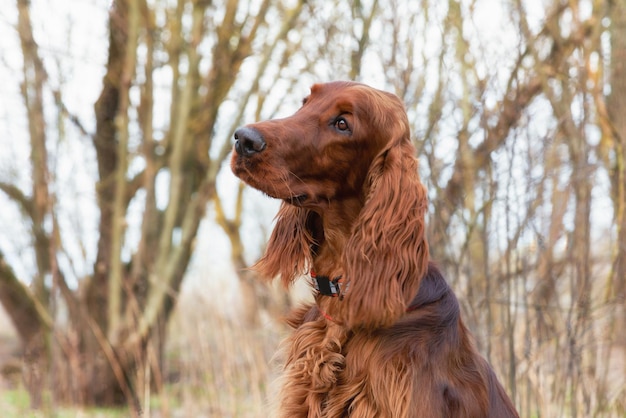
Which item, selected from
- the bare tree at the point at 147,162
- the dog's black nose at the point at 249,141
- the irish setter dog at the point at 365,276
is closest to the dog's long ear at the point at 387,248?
the irish setter dog at the point at 365,276

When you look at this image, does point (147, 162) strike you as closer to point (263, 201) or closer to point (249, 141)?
point (263, 201)

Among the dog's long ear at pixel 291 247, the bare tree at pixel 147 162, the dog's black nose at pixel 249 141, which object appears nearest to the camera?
the dog's black nose at pixel 249 141

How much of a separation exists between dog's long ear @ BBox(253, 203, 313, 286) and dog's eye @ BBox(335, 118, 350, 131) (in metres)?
0.39

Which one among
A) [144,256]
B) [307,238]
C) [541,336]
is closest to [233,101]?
[144,256]

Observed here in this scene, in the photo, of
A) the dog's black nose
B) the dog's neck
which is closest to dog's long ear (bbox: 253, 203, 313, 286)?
the dog's neck

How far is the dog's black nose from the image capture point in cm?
225

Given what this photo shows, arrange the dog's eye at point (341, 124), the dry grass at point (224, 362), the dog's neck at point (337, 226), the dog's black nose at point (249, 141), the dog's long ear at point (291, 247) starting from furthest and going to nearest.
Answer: the dry grass at point (224, 362) < the dog's long ear at point (291, 247) < the dog's neck at point (337, 226) < the dog's eye at point (341, 124) < the dog's black nose at point (249, 141)

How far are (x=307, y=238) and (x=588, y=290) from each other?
1987mm

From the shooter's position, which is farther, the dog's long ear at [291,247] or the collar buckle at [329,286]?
the dog's long ear at [291,247]

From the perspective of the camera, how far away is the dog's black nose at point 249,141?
225 cm

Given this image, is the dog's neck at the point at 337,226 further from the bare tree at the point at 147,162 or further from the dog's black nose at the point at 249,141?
the bare tree at the point at 147,162

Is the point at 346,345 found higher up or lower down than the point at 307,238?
lower down

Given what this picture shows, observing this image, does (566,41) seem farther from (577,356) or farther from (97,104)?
(97,104)

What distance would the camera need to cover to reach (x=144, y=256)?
704 cm
